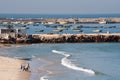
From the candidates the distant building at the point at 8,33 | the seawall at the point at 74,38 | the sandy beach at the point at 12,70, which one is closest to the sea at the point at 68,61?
the sandy beach at the point at 12,70

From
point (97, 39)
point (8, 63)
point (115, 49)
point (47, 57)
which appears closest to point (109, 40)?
point (97, 39)

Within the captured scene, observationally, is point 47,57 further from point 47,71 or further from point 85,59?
point 47,71

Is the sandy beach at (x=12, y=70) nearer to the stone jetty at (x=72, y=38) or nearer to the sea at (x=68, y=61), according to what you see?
the sea at (x=68, y=61)

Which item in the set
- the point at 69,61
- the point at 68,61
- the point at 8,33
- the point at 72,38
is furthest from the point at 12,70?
the point at 8,33

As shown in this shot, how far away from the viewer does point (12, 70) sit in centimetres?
3684

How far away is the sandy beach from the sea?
31.8 inches

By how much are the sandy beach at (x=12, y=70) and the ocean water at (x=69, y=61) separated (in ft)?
2.76

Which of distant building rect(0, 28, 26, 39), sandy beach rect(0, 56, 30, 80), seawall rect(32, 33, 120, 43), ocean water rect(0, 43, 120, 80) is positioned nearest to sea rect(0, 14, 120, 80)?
ocean water rect(0, 43, 120, 80)

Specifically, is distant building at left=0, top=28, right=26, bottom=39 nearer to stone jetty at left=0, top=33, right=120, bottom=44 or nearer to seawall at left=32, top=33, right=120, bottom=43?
stone jetty at left=0, top=33, right=120, bottom=44

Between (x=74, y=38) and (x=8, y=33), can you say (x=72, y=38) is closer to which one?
(x=74, y=38)

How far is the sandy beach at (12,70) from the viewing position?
33.0m

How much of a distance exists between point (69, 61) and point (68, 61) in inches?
5.5

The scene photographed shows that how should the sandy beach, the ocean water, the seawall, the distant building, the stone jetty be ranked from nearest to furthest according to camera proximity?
the sandy beach
the ocean water
the distant building
the stone jetty
the seawall

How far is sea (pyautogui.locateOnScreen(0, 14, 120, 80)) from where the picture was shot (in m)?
34.5
